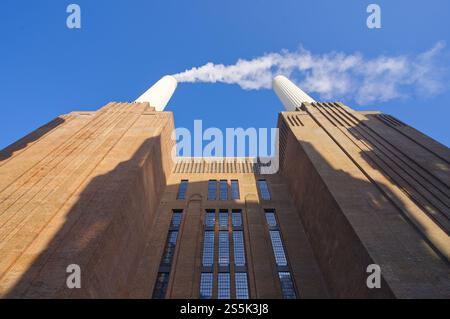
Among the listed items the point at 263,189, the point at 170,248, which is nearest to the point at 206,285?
the point at 170,248

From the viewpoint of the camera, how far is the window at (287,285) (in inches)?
719

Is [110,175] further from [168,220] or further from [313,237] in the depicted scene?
[313,237]

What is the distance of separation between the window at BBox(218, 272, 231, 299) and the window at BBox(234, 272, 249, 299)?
1.61ft

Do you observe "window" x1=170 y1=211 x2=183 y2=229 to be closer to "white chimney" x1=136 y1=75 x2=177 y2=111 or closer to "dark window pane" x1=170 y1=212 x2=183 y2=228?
"dark window pane" x1=170 y1=212 x2=183 y2=228

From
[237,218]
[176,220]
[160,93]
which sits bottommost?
[176,220]

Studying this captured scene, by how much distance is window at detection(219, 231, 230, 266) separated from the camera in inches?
821

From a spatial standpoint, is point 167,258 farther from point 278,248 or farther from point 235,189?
point 235,189

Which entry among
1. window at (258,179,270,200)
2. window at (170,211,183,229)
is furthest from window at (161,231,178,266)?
window at (258,179,270,200)

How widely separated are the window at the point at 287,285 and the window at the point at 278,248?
3.18 ft

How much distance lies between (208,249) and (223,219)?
4054mm

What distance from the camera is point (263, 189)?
30219 millimetres

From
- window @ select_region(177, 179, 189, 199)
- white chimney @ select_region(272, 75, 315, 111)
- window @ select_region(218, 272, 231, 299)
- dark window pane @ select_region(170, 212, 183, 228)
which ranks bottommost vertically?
window @ select_region(218, 272, 231, 299)

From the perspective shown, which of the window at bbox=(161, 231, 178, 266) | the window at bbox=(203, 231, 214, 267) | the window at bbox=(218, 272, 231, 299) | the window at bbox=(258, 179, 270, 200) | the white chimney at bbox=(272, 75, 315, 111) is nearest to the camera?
the window at bbox=(218, 272, 231, 299)
